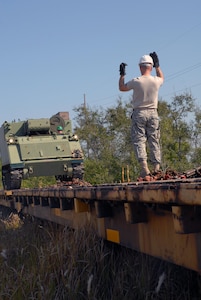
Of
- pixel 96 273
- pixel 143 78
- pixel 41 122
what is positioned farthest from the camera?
pixel 41 122

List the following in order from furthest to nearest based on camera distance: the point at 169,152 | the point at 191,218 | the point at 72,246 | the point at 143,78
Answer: the point at 169,152
the point at 143,78
the point at 72,246
the point at 191,218

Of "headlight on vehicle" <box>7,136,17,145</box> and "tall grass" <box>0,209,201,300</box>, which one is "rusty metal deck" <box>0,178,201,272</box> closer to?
"tall grass" <box>0,209,201,300</box>

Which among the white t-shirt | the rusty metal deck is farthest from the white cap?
the rusty metal deck

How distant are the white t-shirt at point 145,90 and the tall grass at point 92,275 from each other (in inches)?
69.4

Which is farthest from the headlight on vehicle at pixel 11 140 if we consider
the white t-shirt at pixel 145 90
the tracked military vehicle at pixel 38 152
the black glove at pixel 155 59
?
the white t-shirt at pixel 145 90

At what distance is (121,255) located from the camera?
18.9 feet

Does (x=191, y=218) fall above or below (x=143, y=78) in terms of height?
below

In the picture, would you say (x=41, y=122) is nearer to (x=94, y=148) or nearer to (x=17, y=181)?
(x=17, y=181)

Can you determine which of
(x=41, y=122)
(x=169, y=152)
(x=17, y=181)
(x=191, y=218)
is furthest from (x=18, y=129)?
(x=169, y=152)

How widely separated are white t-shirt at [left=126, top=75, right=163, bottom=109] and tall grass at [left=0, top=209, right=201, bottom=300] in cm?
176

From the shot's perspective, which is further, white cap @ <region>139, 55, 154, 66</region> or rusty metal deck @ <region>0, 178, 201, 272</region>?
white cap @ <region>139, 55, 154, 66</region>

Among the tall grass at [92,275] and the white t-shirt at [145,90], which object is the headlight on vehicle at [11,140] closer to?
the white t-shirt at [145,90]

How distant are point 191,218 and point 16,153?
12.4 meters

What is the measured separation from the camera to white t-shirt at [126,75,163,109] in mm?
6699
